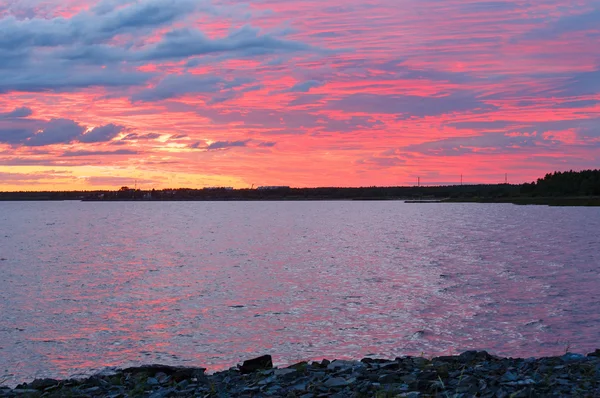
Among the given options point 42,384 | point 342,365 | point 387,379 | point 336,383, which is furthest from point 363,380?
point 42,384

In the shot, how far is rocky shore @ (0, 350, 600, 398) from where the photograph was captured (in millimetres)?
15469

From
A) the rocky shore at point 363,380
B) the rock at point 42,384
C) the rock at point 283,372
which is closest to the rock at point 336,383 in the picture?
the rocky shore at point 363,380

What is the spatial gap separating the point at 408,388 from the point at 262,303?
22011mm

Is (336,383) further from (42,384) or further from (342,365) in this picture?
(42,384)

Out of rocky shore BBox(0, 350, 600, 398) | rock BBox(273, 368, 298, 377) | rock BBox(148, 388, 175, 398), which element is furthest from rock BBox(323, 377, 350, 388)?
rock BBox(148, 388, 175, 398)

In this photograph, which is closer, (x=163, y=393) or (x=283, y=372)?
(x=163, y=393)

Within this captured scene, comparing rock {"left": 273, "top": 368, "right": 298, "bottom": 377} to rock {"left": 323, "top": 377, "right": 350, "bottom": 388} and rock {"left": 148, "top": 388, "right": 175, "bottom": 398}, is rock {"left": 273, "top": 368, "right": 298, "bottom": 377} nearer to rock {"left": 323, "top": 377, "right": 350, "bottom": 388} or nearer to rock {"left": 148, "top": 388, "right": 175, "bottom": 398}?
rock {"left": 323, "top": 377, "right": 350, "bottom": 388}

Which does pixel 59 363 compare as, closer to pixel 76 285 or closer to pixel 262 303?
pixel 262 303

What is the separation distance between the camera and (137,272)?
54.9 m

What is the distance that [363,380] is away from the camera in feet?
55.9

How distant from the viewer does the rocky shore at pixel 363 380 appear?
15469 mm

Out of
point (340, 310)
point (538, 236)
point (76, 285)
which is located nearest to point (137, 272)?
point (76, 285)

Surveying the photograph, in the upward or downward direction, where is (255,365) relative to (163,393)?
downward

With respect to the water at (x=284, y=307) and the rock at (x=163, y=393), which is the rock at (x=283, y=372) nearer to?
the rock at (x=163, y=393)
